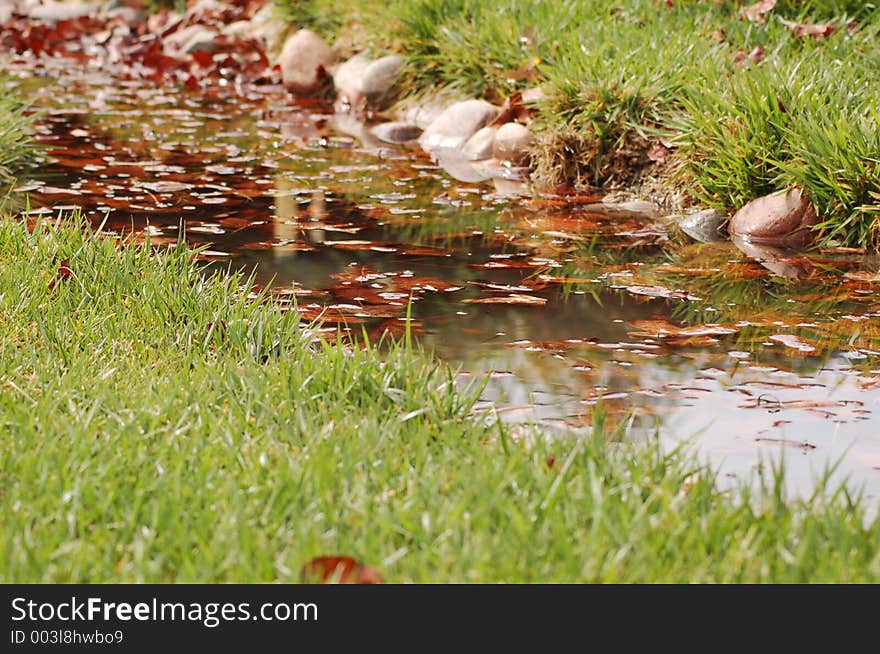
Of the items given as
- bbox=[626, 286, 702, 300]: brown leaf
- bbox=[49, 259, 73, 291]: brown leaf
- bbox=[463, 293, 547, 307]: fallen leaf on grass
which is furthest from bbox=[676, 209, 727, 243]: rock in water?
bbox=[49, 259, 73, 291]: brown leaf

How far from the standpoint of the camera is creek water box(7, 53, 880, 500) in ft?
10.7

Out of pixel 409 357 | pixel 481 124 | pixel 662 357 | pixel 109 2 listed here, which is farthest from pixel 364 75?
pixel 109 2

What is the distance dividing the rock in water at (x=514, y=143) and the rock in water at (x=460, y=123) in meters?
0.50

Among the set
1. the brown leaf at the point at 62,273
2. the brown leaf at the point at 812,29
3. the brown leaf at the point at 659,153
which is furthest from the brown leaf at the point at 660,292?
the brown leaf at the point at 812,29

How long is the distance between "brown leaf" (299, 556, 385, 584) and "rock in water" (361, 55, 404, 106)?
6.86m

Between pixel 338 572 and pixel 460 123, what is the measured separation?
224 inches

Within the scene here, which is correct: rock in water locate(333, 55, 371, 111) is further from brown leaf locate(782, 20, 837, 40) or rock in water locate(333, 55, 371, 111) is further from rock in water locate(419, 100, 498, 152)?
brown leaf locate(782, 20, 837, 40)

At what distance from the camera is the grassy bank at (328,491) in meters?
2.16

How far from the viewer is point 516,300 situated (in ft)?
14.3

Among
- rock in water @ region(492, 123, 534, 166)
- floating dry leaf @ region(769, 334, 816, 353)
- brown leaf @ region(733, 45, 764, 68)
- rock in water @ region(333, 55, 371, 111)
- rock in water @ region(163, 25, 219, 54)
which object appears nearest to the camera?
floating dry leaf @ region(769, 334, 816, 353)

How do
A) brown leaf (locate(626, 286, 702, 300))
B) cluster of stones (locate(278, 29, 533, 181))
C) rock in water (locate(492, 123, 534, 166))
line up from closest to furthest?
brown leaf (locate(626, 286, 702, 300)), rock in water (locate(492, 123, 534, 166)), cluster of stones (locate(278, 29, 533, 181))

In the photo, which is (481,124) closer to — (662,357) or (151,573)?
(662,357)

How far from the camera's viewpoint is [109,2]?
15.4 metres

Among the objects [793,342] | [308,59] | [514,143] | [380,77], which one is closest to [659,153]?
[514,143]
